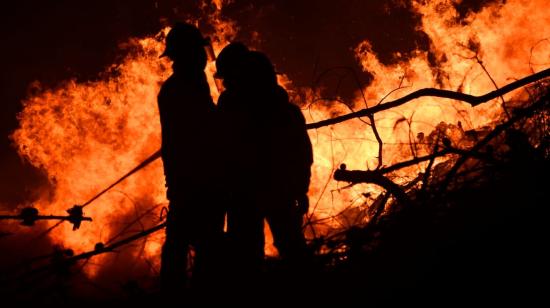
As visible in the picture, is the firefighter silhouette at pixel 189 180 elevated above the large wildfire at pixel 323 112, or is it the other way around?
the large wildfire at pixel 323 112

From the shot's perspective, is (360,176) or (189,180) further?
(360,176)

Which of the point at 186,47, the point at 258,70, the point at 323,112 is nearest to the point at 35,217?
the point at 186,47

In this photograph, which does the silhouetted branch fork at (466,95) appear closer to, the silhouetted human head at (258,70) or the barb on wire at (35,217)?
the silhouetted human head at (258,70)

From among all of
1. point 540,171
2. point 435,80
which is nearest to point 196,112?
point 540,171

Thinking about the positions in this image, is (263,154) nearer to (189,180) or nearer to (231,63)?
(189,180)

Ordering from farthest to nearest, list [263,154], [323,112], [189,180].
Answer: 1. [323,112]
2. [263,154]
3. [189,180]

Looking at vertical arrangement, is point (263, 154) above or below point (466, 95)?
below

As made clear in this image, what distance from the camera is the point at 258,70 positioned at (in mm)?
3646

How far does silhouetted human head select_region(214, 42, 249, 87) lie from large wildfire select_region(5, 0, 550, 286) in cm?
318

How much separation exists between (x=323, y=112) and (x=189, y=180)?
706cm

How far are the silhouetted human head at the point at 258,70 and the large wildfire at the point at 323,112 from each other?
315 cm

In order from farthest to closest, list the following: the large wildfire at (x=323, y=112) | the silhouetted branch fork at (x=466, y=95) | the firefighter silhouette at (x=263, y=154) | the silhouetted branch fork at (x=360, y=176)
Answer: the large wildfire at (x=323, y=112) → the silhouetted branch fork at (x=360, y=176) → the firefighter silhouette at (x=263, y=154) → the silhouetted branch fork at (x=466, y=95)

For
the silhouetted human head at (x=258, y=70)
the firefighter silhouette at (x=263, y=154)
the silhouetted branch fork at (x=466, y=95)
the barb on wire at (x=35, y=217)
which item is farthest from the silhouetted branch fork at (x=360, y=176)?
the barb on wire at (x=35, y=217)

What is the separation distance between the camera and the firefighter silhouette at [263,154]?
3438 millimetres
